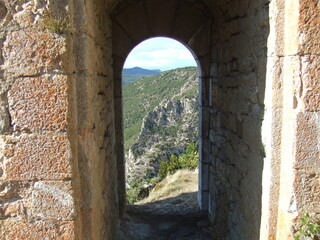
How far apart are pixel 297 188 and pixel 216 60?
88.3 inches

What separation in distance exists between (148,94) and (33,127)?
94.6ft

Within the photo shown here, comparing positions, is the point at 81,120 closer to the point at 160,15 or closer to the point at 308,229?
the point at 308,229

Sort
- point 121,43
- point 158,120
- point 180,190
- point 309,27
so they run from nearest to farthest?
1. point 309,27
2. point 121,43
3. point 180,190
4. point 158,120

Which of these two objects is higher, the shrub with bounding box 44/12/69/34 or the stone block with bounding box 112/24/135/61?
the stone block with bounding box 112/24/135/61

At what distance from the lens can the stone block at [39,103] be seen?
1.78 meters

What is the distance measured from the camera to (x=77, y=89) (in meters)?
1.93

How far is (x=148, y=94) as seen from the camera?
1201 inches

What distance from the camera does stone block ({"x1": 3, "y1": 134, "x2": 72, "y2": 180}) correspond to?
1.80 m

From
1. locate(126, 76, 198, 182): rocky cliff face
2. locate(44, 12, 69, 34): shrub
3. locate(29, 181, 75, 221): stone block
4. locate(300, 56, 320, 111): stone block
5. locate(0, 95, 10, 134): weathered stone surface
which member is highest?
locate(44, 12, 69, 34): shrub

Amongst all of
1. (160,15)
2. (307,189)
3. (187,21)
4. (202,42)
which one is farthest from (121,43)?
(307,189)

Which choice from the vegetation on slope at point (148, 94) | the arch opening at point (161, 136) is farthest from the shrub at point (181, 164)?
the vegetation on slope at point (148, 94)

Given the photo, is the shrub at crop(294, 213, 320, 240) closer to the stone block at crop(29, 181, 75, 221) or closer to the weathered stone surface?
the stone block at crop(29, 181, 75, 221)

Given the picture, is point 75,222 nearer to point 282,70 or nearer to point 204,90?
point 282,70

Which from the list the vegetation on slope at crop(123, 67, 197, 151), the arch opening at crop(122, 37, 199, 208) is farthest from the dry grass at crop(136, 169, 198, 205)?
the vegetation on slope at crop(123, 67, 197, 151)
